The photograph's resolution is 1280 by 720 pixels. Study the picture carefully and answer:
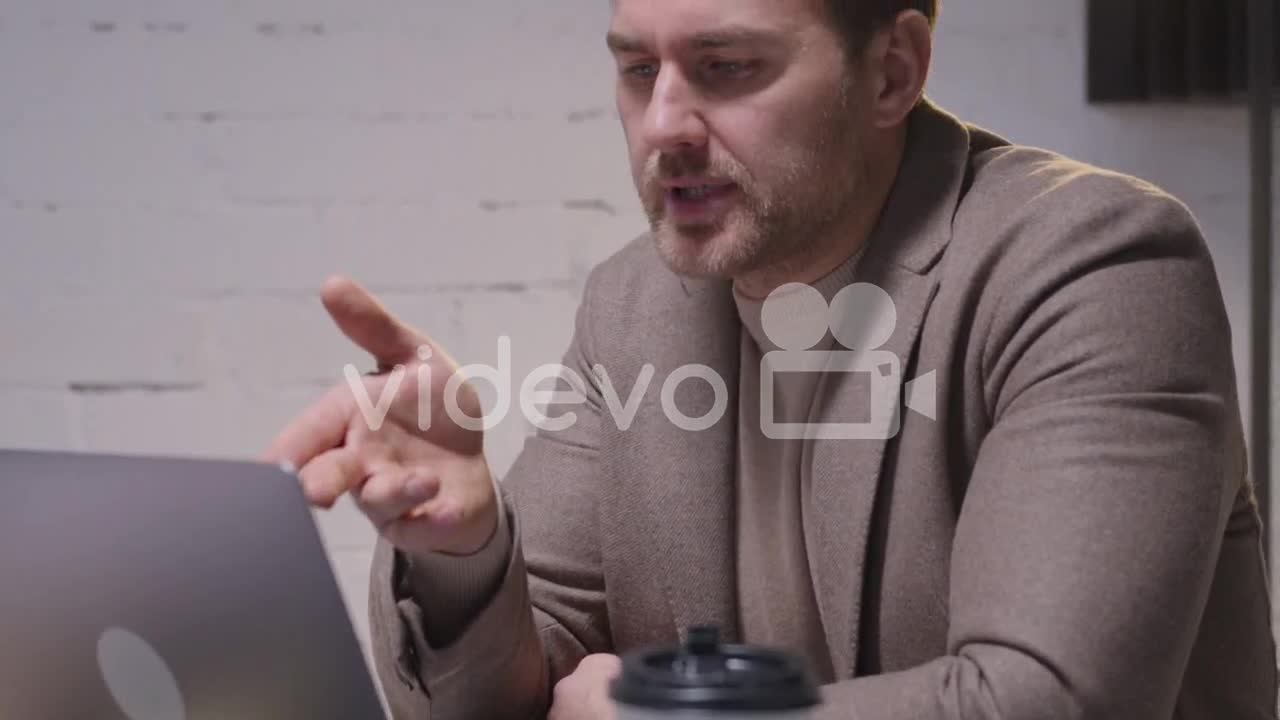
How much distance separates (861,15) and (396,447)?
0.57 meters

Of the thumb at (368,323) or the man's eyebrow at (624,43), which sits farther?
the man's eyebrow at (624,43)

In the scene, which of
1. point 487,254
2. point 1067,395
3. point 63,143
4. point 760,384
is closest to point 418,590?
point 760,384

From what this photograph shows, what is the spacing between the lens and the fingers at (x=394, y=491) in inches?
37.9

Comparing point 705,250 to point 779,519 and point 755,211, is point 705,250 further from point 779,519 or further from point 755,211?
point 779,519

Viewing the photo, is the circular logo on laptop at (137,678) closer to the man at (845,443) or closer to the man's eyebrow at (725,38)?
the man at (845,443)

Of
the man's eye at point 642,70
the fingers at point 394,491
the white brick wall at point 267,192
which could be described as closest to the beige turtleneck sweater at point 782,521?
the man's eye at point 642,70

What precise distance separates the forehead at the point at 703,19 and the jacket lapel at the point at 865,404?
17 centimetres

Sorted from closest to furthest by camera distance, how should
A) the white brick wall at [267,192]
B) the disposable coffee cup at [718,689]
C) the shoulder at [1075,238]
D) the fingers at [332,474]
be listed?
the disposable coffee cup at [718,689]
the fingers at [332,474]
the shoulder at [1075,238]
the white brick wall at [267,192]

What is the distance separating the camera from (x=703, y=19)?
48.8 inches

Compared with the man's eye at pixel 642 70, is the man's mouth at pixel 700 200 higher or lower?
lower

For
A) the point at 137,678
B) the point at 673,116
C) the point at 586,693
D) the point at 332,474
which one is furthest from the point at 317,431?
the point at 673,116

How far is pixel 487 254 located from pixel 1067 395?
1.06 meters

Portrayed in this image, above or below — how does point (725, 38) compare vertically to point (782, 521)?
above

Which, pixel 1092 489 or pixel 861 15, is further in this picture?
pixel 861 15
